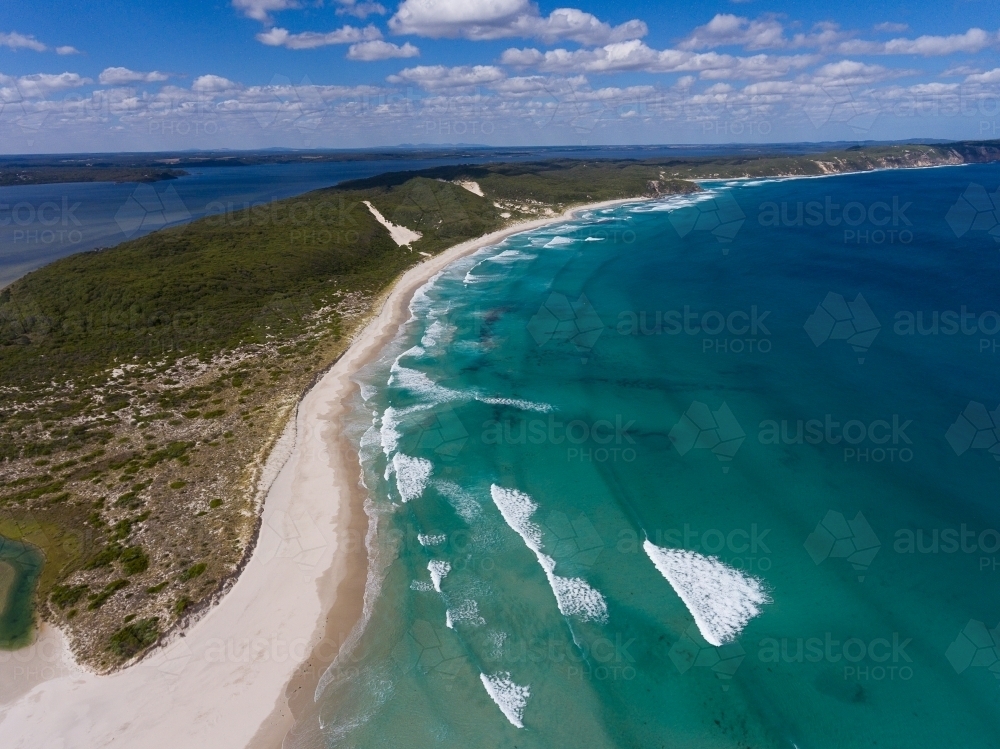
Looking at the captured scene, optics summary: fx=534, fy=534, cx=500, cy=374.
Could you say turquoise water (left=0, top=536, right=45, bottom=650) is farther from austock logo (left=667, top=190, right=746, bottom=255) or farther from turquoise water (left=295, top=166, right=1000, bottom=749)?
austock logo (left=667, top=190, right=746, bottom=255)

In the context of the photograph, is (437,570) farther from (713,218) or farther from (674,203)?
(674,203)

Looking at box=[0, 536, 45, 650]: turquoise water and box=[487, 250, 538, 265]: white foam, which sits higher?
box=[487, 250, 538, 265]: white foam

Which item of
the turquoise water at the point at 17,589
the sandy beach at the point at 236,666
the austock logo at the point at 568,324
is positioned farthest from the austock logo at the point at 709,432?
the turquoise water at the point at 17,589

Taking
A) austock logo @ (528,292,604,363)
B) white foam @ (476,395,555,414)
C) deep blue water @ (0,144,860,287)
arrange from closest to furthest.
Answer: white foam @ (476,395,555,414)
austock logo @ (528,292,604,363)
deep blue water @ (0,144,860,287)

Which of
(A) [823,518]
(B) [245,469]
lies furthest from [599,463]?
(B) [245,469]

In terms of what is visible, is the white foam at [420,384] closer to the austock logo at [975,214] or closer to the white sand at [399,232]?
the white sand at [399,232]

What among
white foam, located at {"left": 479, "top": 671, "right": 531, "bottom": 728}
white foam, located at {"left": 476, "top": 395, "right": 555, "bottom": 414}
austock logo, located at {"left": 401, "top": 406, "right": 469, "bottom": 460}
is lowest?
white foam, located at {"left": 479, "top": 671, "right": 531, "bottom": 728}

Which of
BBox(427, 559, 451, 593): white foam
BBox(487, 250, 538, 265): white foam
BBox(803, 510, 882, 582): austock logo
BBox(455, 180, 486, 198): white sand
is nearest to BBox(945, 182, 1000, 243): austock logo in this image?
BBox(487, 250, 538, 265): white foam
